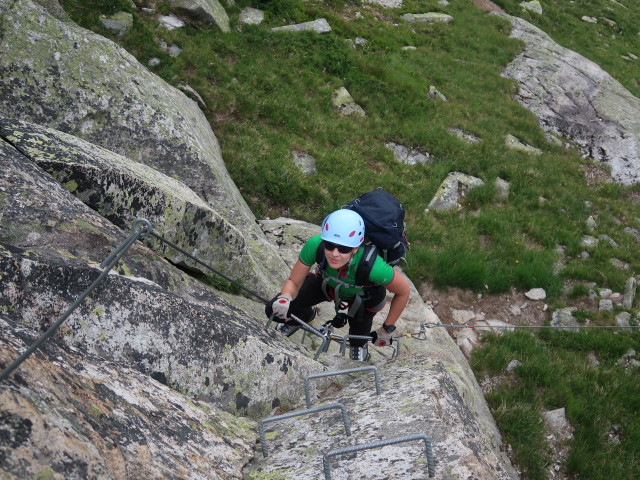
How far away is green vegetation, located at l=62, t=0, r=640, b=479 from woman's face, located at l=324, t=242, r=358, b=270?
15.0 ft

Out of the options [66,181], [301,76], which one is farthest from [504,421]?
[301,76]

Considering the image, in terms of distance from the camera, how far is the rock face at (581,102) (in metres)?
20.0

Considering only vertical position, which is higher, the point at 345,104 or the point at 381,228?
the point at 381,228

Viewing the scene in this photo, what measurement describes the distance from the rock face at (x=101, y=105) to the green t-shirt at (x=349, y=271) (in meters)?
1.93

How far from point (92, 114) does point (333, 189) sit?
20.9ft

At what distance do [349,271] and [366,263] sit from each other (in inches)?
12.9

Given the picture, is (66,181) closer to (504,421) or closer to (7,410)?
(7,410)

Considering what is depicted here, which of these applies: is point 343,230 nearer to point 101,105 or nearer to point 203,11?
point 101,105

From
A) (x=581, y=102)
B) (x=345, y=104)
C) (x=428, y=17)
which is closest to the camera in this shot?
(x=345, y=104)

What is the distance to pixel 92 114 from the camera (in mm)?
9359

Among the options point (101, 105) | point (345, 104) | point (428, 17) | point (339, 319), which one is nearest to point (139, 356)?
point (339, 319)

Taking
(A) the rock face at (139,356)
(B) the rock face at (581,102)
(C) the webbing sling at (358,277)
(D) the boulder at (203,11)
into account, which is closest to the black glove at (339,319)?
(C) the webbing sling at (358,277)

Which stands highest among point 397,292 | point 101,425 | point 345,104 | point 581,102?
point 101,425

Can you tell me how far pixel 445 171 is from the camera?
1584 centimetres
